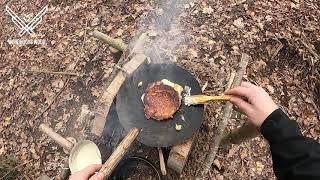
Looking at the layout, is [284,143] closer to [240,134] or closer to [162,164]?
[240,134]

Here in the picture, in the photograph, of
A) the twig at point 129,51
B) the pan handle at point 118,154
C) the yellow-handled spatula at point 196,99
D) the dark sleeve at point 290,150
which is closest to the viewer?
the dark sleeve at point 290,150

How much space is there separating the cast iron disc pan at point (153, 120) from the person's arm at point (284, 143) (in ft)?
4.95

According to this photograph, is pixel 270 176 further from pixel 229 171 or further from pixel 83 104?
pixel 83 104

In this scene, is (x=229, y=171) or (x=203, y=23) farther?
(x=203, y=23)

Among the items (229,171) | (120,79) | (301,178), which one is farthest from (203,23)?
(301,178)

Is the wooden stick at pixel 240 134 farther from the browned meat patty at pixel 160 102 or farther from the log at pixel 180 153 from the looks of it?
the browned meat patty at pixel 160 102

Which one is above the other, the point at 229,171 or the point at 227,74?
the point at 227,74

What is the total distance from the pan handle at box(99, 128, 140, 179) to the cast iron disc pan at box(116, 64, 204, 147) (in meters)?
0.27

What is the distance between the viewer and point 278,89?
234 inches

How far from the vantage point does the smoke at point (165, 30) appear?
625cm

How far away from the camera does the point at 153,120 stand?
4.74 meters

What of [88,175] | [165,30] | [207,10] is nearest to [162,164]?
[88,175]

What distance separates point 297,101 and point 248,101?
2828 millimetres

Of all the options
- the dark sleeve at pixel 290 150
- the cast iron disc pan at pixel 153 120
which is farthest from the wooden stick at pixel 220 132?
the dark sleeve at pixel 290 150
